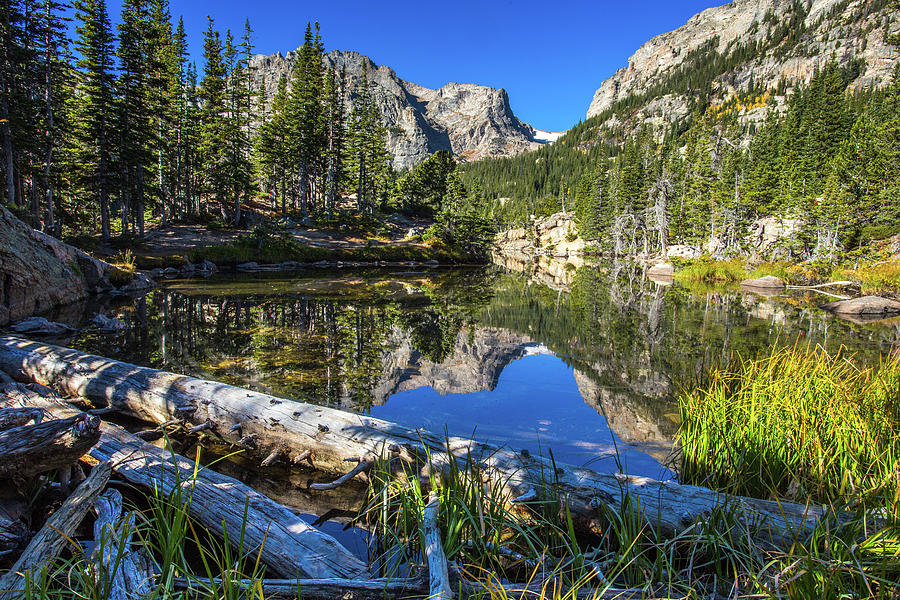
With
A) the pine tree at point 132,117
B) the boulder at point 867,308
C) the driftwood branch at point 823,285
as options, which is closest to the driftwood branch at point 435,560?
the boulder at point 867,308

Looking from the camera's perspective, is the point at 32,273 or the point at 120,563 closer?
the point at 120,563

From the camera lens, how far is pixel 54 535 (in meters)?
2.27

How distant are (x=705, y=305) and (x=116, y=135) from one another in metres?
34.0

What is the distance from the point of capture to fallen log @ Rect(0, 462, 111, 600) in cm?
189

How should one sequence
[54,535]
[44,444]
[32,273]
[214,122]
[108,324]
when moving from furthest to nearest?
[214,122] < [32,273] < [108,324] < [44,444] < [54,535]

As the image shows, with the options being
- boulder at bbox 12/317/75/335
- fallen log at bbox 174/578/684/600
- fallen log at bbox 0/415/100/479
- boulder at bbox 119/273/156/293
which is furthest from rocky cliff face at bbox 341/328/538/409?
boulder at bbox 119/273/156/293

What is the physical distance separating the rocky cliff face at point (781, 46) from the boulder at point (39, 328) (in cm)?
11350

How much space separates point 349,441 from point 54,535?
2.06 metres

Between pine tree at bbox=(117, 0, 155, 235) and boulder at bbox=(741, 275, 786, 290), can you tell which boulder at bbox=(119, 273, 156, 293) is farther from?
boulder at bbox=(741, 275, 786, 290)

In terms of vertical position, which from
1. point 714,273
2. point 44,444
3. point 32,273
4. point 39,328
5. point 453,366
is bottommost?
point 453,366

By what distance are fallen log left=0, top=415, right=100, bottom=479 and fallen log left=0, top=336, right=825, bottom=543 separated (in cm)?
155

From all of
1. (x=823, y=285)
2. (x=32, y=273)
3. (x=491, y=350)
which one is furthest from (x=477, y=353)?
(x=823, y=285)

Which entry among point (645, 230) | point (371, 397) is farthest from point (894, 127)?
point (371, 397)

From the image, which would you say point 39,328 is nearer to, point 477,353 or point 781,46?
point 477,353
